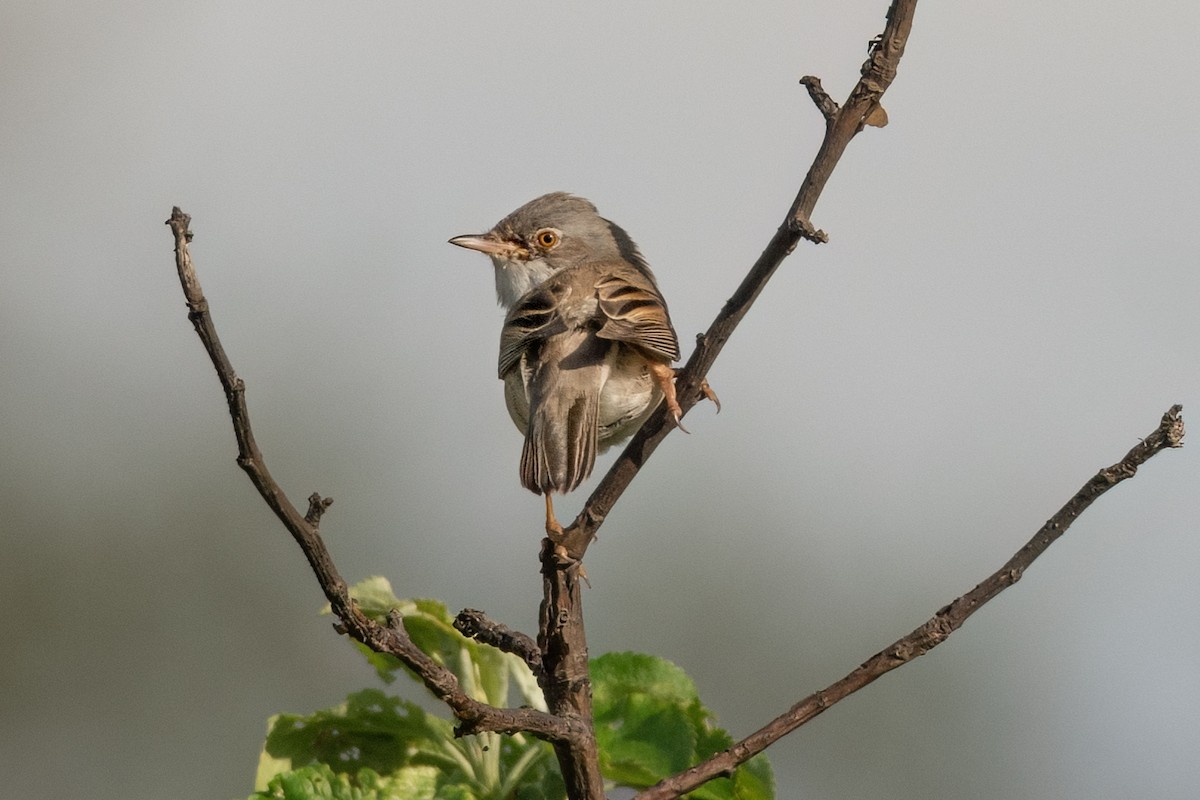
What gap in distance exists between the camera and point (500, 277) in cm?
526

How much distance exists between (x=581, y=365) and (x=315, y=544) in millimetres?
1887

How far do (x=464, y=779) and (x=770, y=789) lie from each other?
577 mm

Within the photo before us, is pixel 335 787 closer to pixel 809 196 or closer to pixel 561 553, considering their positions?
pixel 561 553

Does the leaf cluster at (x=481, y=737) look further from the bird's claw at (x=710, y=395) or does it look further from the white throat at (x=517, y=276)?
the white throat at (x=517, y=276)

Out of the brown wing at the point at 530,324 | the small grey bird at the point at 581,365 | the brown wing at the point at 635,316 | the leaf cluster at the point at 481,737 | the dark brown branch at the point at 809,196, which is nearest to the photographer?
the dark brown branch at the point at 809,196

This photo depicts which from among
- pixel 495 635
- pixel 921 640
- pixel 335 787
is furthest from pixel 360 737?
pixel 921 640

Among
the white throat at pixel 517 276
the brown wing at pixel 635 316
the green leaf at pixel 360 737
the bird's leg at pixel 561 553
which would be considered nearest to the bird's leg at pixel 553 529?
the bird's leg at pixel 561 553

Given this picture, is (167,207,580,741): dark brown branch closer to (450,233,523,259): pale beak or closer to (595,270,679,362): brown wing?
(595,270,679,362): brown wing

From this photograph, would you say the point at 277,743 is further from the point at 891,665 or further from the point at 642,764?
the point at 891,665

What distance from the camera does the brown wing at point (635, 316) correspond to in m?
3.70

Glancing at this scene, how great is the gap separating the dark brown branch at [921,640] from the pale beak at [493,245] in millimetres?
3021

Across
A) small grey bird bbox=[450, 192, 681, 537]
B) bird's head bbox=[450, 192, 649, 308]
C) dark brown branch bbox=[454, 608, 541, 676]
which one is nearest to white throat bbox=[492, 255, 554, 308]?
bird's head bbox=[450, 192, 649, 308]

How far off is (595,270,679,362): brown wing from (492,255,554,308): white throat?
2.43 ft

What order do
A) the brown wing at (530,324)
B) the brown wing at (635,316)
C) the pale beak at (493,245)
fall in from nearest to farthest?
1. the brown wing at (635,316)
2. the brown wing at (530,324)
3. the pale beak at (493,245)
